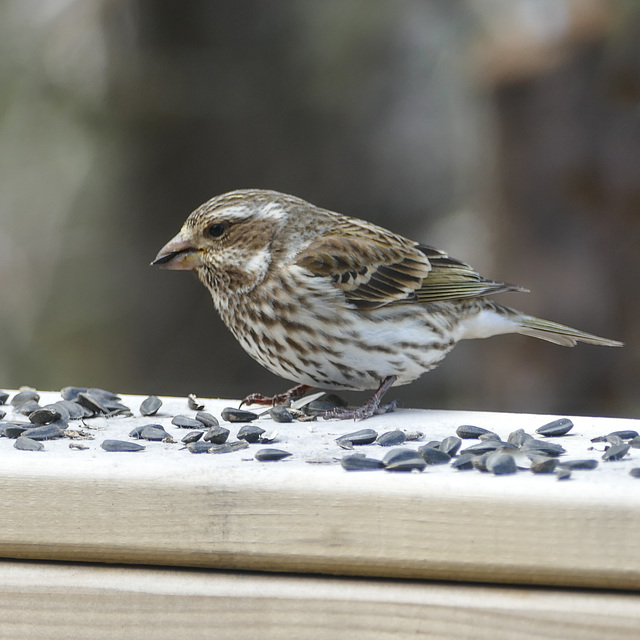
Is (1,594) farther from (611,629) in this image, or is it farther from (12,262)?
(12,262)

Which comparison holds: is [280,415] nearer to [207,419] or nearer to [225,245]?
[207,419]

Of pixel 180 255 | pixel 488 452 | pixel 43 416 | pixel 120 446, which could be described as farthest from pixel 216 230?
pixel 488 452

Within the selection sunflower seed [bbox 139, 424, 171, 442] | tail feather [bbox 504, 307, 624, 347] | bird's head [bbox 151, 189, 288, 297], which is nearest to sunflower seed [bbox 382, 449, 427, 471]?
sunflower seed [bbox 139, 424, 171, 442]

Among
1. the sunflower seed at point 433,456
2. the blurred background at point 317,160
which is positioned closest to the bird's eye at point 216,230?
the sunflower seed at point 433,456

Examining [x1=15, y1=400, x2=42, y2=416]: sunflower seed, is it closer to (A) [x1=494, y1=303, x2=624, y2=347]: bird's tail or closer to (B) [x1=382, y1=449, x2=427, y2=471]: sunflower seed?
(B) [x1=382, y1=449, x2=427, y2=471]: sunflower seed

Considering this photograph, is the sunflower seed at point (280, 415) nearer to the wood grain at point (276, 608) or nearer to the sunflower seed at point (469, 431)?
the sunflower seed at point (469, 431)
